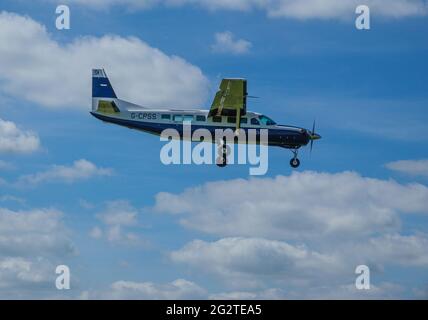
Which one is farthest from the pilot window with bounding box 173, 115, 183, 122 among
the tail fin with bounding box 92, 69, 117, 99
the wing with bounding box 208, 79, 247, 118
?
the tail fin with bounding box 92, 69, 117, 99

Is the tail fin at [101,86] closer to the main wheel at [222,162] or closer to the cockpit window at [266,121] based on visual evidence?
the main wheel at [222,162]

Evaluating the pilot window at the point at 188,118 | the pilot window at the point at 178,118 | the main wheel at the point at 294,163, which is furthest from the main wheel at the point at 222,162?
the main wheel at the point at 294,163

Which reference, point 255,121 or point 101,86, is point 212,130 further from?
point 101,86

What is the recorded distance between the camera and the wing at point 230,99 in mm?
57344

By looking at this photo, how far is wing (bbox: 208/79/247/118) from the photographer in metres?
57.3

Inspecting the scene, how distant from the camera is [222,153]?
60.8 metres

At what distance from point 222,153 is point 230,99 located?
4.42 meters

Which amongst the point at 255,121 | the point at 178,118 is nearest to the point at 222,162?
the point at 255,121

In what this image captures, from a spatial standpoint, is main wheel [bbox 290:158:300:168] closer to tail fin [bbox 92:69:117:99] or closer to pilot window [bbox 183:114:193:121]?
pilot window [bbox 183:114:193:121]

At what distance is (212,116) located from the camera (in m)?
61.1
